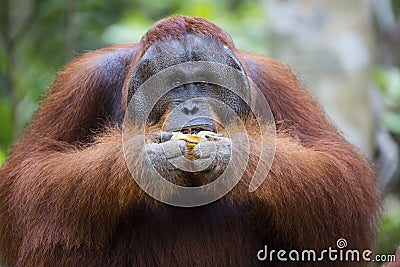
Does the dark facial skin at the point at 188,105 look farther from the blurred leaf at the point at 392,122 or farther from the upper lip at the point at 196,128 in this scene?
the blurred leaf at the point at 392,122

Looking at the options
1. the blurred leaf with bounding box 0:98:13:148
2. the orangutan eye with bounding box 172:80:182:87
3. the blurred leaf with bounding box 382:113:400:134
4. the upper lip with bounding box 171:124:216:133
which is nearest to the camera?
the upper lip with bounding box 171:124:216:133

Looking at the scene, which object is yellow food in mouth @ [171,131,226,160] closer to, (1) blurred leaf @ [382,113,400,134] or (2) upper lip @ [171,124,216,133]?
(2) upper lip @ [171,124,216,133]

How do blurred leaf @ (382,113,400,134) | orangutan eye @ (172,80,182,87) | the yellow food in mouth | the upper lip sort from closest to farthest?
the yellow food in mouth < the upper lip < orangutan eye @ (172,80,182,87) < blurred leaf @ (382,113,400,134)

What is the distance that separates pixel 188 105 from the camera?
3.50m

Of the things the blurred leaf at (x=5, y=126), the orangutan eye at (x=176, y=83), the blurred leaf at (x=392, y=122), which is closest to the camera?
the orangutan eye at (x=176, y=83)

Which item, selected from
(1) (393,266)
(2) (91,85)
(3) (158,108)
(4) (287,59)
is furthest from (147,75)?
(4) (287,59)

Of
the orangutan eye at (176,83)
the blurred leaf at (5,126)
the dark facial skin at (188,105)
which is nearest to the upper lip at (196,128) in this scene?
the dark facial skin at (188,105)

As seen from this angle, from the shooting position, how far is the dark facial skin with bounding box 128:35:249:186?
3254 mm

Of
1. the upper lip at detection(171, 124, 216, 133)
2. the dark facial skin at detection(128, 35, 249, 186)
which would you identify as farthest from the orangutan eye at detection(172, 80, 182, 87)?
the upper lip at detection(171, 124, 216, 133)

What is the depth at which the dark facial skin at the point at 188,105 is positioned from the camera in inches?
128

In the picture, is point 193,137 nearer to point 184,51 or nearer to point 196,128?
point 196,128

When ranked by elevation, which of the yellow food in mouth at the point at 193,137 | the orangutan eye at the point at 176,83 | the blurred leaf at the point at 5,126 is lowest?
the yellow food in mouth at the point at 193,137

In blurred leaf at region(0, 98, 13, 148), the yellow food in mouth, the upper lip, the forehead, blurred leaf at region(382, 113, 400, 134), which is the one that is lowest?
the yellow food in mouth

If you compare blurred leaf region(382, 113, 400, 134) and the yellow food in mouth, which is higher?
blurred leaf region(382, 113, 400, 134)
